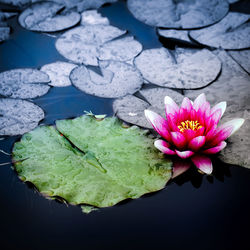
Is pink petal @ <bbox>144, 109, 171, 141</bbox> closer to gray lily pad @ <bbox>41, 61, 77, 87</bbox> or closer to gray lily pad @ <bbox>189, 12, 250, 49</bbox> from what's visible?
gray lily pad @ <bbox>41, 61, 77, 87</bbox>

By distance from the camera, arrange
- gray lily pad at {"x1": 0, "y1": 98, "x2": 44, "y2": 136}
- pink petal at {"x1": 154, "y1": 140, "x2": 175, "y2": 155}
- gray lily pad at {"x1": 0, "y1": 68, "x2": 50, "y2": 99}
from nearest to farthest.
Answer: pink petal at {"x1": 154, "y1": 140, "x2": 175, "y2": 155} < gray lily pad at {"x1": 0, "y1": 98, "x2": 44, "y2": 136} < gray lily pad at {"x1": 0, "y1": 68, "x2": 50, "y2": 99}

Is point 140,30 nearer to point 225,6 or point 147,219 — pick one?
point 225,6

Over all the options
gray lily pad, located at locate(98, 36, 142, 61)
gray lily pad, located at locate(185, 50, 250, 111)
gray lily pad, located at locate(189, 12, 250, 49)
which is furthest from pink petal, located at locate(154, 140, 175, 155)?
gray lily pad, located at locate(189, 12, 250, 49)

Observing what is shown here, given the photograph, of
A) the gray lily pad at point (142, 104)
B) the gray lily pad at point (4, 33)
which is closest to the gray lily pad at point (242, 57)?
the gray lily pad at point (142, 104)

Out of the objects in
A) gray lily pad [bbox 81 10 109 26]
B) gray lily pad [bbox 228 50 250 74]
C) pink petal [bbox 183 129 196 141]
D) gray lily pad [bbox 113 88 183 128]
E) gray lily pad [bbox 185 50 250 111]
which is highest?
gray lily pad [bbox 81 10 109 26]

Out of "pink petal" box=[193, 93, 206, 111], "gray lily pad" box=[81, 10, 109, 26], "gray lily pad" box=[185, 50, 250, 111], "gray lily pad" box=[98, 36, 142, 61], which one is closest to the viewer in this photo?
"pink petal" box=[193, 93, 206, 111]

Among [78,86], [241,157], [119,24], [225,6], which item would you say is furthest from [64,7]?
[241,157]
